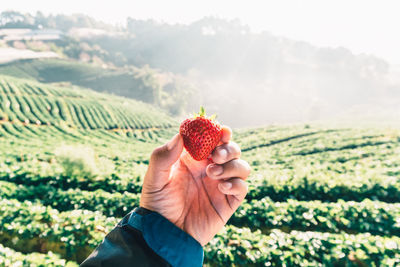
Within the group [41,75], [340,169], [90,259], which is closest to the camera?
[90,259]

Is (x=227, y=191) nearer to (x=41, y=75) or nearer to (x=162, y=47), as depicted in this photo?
(x=41, y=75)

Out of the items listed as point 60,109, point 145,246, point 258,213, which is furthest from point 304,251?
point 60,109

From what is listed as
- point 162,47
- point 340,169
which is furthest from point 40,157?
point 162,47

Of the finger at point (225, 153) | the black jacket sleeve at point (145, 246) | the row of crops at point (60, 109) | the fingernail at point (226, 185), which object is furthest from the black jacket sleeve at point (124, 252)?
the row of crops at point (60, 109)

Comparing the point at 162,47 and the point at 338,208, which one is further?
the point at 162,47

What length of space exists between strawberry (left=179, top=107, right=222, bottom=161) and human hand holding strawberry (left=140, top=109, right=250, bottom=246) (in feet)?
0.08

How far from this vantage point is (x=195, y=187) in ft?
8.06

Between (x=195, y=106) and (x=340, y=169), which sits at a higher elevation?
(x=340, y=169)

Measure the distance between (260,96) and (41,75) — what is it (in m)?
97.0

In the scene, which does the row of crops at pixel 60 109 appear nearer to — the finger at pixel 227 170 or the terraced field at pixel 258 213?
the terraced field at pixel 258 213

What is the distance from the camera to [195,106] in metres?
107

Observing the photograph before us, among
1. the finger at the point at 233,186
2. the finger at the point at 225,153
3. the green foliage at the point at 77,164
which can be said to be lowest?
the green foliage at the point at 77,164

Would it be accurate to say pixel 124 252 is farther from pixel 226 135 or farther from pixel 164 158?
pixel 226 135

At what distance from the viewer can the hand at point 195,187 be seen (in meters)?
2.00
